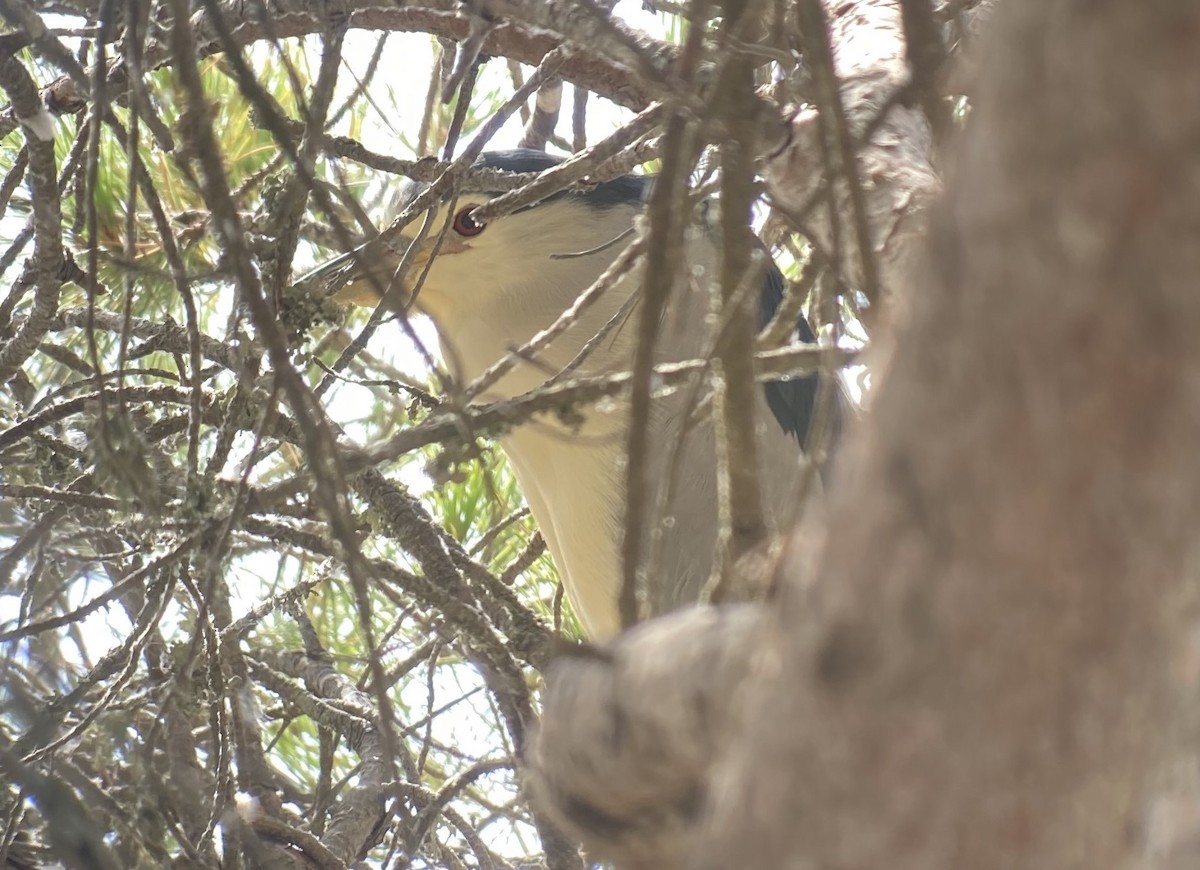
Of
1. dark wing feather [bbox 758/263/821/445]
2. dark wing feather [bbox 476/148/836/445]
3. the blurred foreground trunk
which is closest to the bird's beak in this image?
dark wing feather [bbox 476/148/836/445]

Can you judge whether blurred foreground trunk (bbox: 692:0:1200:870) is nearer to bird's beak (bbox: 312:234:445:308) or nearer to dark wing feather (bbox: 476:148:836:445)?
bird's beak (bbox: 312:234:445:308)

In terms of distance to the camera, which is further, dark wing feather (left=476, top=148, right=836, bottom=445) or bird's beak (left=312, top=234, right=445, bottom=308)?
dark wing feather (left=476, top=148, right=836, bottom=445)

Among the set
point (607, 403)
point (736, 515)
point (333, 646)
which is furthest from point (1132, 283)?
point (333, 646)

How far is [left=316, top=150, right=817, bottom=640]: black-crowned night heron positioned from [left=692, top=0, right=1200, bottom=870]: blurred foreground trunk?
42.3 inches

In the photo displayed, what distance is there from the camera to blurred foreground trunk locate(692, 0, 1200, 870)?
25cm

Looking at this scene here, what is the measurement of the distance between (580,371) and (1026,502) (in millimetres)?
1189

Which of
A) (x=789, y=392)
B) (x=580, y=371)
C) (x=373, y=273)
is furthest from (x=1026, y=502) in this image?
(x=789, y=392)

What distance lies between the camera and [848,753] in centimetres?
27

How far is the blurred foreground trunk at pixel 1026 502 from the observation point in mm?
247

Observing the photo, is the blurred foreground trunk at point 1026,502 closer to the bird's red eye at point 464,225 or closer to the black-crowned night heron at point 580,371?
the black-crowned night heron at point 580,371

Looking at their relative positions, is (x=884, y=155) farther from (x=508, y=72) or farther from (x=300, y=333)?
(x=508, y=72)

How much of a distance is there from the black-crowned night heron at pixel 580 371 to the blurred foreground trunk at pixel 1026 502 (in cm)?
108

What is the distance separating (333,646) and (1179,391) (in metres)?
1.71

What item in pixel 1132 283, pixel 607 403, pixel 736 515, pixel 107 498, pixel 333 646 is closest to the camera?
pixel 1132 283
